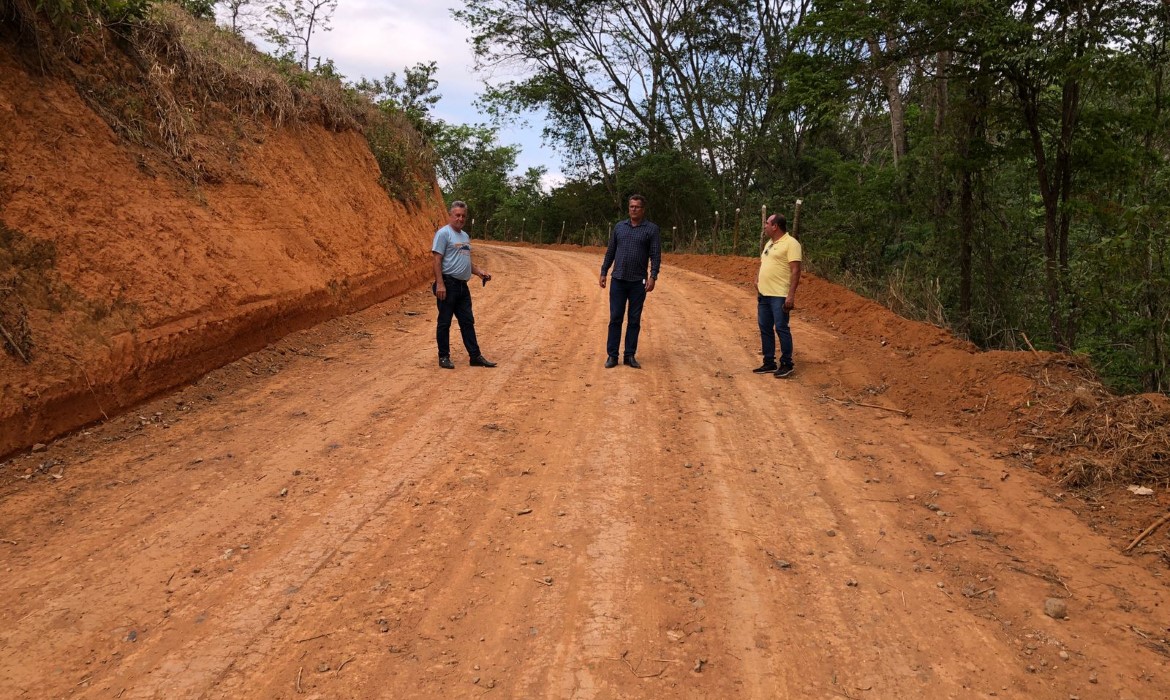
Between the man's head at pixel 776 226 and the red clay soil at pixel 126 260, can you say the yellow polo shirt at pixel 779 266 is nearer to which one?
the man's head at pixel 776 226

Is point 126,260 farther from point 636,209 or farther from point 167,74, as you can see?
point 636,209

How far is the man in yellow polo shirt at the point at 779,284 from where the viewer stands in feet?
22.7

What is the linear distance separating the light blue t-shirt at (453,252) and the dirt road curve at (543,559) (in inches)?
63.9

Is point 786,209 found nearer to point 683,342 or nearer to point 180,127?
point 683,342

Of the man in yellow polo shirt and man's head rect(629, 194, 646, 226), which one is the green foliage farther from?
the man in yellow polo shirt

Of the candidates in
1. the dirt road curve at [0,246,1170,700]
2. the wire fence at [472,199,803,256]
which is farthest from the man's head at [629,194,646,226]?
the wire fence at [472,199,803,256]

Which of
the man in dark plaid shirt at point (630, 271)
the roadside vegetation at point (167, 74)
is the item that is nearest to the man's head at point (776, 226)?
the man in dark plaid shirt at point (630, 271)

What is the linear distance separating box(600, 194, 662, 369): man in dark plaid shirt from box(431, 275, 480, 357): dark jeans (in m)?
1.50

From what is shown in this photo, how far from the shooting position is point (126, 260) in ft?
18.2

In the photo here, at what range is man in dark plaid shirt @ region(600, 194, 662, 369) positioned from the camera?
7219mm

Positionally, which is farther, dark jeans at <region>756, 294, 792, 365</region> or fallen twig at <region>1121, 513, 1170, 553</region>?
dark jeans at <region>756, 294, 792, 365</region>

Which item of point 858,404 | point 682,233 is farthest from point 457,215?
point 682,233

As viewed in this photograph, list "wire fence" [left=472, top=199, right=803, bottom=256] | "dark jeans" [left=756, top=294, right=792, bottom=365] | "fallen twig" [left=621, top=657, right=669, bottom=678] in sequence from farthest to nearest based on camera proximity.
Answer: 1. "wire fence" [left=472, top=199, right=803, bottom=256]
2. "dark jeans" [left=756, top=294, right=792, bottom=365]
3. "fallen twig" [left=621, top=657, right=669, bottom=678]

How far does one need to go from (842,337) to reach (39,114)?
9015mm
